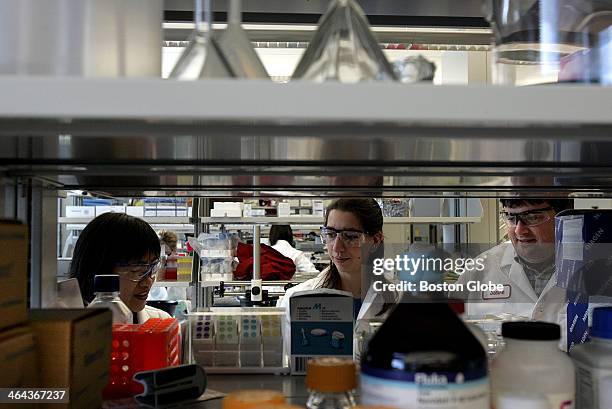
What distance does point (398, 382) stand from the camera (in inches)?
19.3

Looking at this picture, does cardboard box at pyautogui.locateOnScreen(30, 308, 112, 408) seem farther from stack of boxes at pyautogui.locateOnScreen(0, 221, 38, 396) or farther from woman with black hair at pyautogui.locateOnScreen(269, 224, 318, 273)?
woman with black hair at pyautogui.locateOnScreen(269, 224, 318, 273)

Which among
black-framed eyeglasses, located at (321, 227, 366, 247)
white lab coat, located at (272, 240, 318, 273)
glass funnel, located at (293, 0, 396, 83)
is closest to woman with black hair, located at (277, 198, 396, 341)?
black-framed eyeglasses, located at (321, 227, 366, 247)

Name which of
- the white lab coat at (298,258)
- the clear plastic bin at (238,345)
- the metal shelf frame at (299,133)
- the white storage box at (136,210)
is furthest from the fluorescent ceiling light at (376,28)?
the white lab coat at (298,258)

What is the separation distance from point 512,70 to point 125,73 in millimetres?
356

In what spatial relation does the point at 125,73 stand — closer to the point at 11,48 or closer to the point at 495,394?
the point at 11,48

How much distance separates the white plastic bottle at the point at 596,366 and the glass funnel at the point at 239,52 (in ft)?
1.52

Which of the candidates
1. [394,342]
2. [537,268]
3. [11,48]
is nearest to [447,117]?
[394,342]

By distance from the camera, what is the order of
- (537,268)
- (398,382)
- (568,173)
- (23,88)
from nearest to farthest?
1. (23,88)
2. (398,382)
3. (568,173)
4. (537,268)

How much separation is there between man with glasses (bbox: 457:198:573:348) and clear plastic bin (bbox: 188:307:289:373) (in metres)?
0.33

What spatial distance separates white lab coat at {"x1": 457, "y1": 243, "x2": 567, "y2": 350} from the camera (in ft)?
2.89

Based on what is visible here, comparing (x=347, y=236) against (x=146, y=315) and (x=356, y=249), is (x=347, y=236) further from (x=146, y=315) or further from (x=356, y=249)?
(x=146, y=315)

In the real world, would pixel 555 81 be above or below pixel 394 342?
above

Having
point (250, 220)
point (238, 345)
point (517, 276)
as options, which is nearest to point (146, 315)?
point (238, 345)

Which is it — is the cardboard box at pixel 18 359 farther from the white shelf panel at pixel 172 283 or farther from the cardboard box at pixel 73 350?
the white shelf panel at pixel 172 283
